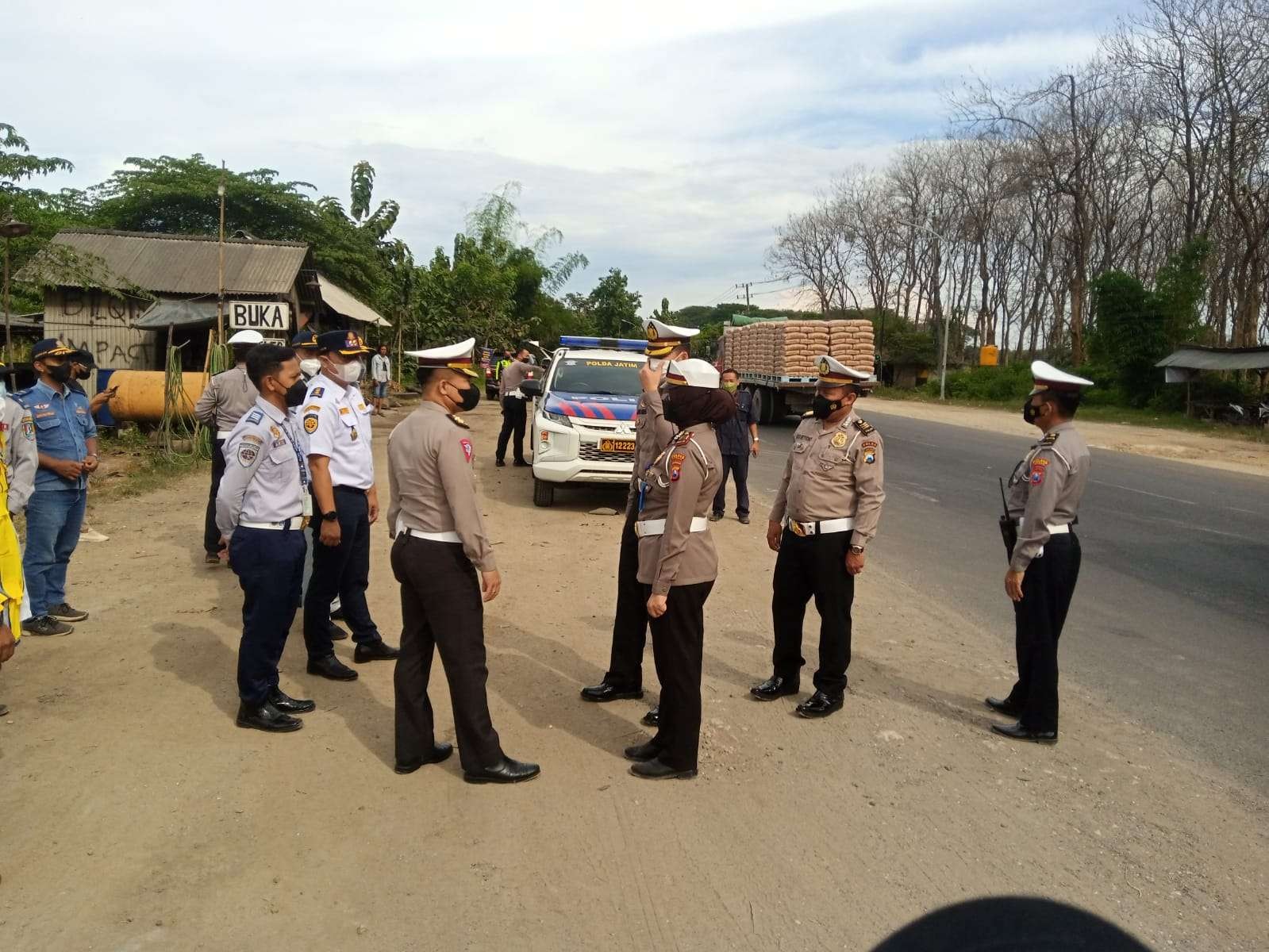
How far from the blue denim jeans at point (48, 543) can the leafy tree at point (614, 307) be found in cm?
4474

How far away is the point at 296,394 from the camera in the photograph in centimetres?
497

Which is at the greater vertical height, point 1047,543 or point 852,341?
point 852,341

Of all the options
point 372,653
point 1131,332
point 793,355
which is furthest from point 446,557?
point 1131,332

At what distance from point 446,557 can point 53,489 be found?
11.7 ft

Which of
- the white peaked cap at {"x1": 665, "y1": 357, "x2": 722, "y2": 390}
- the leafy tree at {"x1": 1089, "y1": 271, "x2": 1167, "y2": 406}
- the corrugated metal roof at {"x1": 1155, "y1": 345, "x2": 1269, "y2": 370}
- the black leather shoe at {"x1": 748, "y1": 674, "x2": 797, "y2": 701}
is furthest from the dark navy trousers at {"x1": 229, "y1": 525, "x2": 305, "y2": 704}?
the leafy tree at {"x1": 1089, "y1": 271, "x2": 1167, "y2": 406}

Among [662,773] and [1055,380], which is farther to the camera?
[1055,380]

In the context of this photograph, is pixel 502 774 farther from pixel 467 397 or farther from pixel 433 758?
pixel 467 397

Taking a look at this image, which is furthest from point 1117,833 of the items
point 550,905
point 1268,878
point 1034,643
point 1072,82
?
point 1072,82

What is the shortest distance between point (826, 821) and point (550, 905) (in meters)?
1.25

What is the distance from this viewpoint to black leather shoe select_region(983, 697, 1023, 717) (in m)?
5.21

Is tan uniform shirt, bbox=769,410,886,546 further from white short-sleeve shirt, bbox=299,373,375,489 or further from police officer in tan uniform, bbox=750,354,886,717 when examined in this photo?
white short-sleeve shirt, bbox=299,373,375,489

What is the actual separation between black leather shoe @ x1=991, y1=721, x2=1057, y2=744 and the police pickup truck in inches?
241

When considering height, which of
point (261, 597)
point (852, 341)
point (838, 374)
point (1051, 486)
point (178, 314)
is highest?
point (852, 341)

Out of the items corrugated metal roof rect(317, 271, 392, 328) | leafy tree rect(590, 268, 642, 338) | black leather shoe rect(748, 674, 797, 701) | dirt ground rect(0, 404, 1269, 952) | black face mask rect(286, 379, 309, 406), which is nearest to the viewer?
dirt ground rect(0, 404, 1269, 952)
